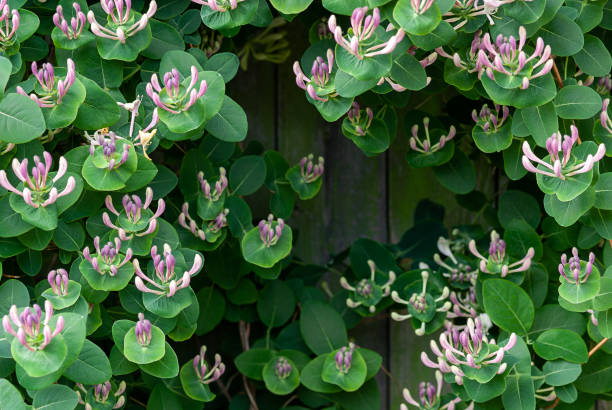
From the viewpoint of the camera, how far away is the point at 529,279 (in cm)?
146

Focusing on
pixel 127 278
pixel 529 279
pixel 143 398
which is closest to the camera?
pixel 127 278

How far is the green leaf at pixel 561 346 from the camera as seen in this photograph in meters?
1.32

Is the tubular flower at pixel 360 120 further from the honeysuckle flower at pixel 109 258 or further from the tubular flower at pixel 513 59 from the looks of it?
the honeysuckle flower at pixel 109 258

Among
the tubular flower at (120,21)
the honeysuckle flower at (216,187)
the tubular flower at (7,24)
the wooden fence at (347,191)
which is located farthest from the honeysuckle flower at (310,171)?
the tubular flower at (7,24)

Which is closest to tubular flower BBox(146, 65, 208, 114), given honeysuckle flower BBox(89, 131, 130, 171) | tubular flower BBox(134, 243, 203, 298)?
honeysuckle flower BBox(89, 131, 130, 171)

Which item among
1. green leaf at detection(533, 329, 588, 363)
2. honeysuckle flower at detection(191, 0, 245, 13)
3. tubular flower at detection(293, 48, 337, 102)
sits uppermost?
honeysuckle flower at detection(191, 0, 245, 13)

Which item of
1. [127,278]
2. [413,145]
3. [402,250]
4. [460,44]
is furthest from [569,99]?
[127,278]

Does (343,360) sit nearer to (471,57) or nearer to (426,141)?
(426,141)

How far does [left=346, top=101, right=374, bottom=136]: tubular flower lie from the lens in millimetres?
1373

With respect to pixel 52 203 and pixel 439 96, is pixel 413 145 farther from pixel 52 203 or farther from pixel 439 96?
pixel 52 203

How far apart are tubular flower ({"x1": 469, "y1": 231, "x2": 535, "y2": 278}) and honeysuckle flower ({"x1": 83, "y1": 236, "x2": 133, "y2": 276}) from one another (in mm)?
579

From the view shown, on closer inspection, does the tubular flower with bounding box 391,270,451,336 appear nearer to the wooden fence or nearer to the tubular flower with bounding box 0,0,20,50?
the wooden fence

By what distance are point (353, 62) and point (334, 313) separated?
2.06ft

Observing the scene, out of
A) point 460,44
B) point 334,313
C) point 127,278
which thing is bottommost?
point 334,313
